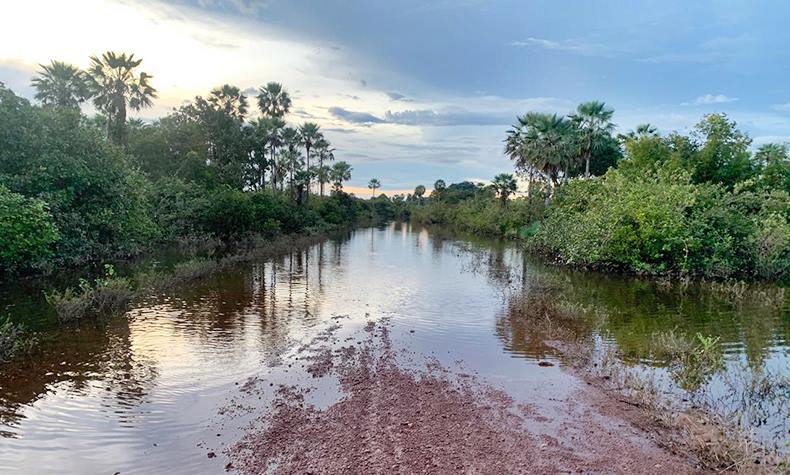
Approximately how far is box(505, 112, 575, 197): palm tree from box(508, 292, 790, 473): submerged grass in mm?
31690

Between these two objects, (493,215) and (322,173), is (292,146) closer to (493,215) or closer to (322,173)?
(322,173)

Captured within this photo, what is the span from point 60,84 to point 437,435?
3442 cm

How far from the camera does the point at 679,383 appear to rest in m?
8.95

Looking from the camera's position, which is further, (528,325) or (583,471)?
(528,325)

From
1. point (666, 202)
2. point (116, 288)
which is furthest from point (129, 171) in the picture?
point (666, 202)

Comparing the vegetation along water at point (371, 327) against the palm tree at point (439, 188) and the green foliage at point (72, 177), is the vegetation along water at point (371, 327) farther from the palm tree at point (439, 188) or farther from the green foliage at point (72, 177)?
the palm tree at point (439, 188)

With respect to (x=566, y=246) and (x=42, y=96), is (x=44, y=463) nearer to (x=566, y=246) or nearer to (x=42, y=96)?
(x=566, y=246)

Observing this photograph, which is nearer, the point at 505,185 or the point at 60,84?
the point at 60,84

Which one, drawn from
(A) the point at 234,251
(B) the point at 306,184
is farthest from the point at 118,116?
(B) the point at 306,184

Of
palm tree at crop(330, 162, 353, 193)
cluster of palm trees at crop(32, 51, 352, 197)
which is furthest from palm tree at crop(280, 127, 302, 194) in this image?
palm tree at crop(330, 162, 353, 193)

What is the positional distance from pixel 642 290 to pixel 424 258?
1506cm

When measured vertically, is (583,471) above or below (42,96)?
below

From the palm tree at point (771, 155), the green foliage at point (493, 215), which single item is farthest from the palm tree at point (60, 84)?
the palm tree at point (771, 155)

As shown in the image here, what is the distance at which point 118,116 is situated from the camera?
105 ft
